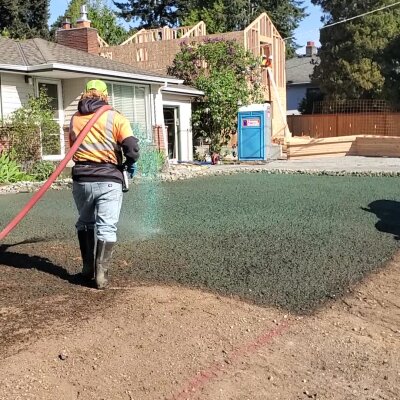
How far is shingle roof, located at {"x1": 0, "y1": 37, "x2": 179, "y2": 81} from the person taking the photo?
1656 cm

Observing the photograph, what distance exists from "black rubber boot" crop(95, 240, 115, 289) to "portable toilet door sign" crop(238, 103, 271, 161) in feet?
55.7

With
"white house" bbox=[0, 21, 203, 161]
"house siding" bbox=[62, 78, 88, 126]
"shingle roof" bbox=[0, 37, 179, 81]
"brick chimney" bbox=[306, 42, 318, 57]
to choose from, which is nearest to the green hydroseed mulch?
"white house" bbox=[0, 21, 203, 161]

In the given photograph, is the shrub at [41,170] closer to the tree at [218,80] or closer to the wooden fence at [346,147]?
the tree at [218,80]

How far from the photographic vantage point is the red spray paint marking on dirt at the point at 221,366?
3.29m

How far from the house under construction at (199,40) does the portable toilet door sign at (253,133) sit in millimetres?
6030

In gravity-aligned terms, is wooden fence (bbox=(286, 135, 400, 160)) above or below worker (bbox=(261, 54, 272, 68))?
below

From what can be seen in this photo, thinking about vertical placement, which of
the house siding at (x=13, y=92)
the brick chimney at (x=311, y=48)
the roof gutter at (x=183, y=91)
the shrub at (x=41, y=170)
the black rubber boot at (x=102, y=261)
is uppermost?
the brick chimney at (x=311, y=48)

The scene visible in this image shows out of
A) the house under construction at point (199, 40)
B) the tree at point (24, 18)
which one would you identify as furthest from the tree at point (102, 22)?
the house under construction at point (199, 40)

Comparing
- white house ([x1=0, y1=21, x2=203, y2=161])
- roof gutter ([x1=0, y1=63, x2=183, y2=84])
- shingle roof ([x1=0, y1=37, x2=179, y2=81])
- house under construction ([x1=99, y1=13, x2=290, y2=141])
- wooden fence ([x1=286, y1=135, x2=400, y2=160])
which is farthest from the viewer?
house under construction ([x1=99, y1=13, x2=290, y2=141])

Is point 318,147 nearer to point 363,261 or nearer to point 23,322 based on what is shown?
point 363,261

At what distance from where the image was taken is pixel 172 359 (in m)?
3.62

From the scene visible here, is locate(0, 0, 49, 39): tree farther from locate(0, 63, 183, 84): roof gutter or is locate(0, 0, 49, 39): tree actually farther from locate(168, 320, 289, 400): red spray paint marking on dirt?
locate(168, 320, 289, 400): red spray paint marking on dirt

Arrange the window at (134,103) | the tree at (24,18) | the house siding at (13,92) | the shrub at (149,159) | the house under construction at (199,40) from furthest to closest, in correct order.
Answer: the tree at (24,18), the house under construction at (199,40), the window at (134,103), the shrub at (149,159), the house siding at (13,92)

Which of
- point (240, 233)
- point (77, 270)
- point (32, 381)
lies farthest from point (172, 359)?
point (240, 233)
